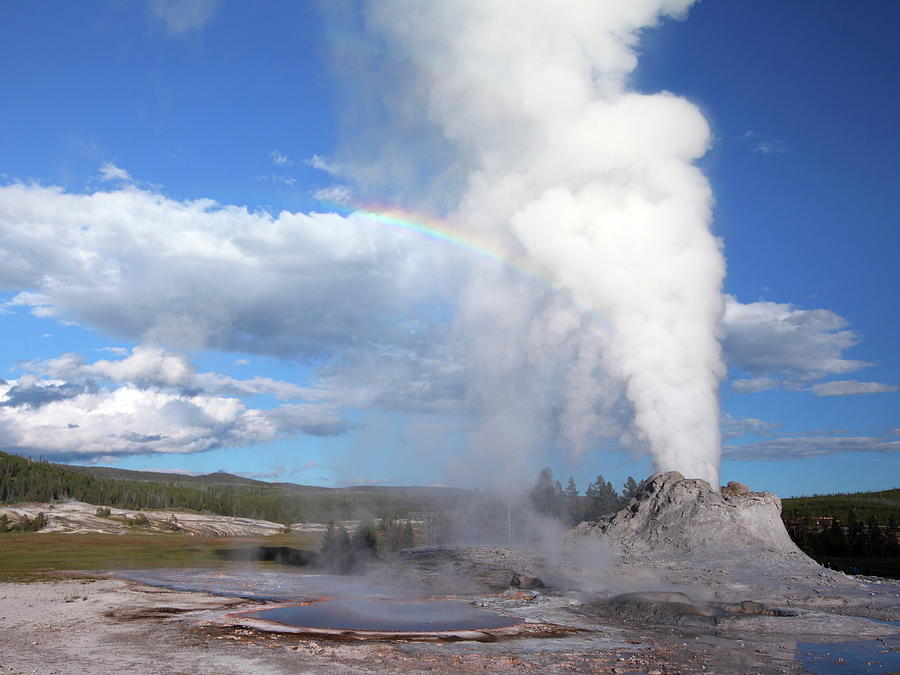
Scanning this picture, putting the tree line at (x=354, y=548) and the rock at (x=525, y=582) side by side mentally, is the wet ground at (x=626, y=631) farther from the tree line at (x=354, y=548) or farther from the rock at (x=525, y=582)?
the tree line at (x=354, y=548)

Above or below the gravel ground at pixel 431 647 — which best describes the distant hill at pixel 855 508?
above

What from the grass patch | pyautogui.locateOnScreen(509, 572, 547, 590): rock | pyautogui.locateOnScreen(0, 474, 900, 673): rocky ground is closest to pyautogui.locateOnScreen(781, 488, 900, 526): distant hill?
pyautogui.locateOnScreen(0, 474, 900, 673): rocky ground

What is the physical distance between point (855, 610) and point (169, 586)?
3190 centimetres

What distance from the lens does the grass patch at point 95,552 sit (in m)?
51.4

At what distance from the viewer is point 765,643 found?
1975 centimetres

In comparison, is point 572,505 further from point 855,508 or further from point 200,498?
point 200,498

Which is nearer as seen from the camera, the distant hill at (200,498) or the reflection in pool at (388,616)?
the reflection in pool at (388,616)

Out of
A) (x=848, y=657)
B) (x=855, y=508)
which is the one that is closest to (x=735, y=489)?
(x=848, y=657)

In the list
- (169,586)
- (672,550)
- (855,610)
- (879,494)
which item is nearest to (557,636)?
(855,610)

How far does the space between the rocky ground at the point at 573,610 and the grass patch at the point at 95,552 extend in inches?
393

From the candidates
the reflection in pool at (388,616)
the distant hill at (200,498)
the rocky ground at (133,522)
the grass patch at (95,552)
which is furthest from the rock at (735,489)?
the rocky ground at (133,522)

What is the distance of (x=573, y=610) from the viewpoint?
26.2 meters

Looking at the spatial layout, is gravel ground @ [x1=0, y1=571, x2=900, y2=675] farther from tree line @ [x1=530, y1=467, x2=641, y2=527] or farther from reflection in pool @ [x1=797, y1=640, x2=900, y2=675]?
tree line @ [x1=530, y1=467, x2=641, y2=527]

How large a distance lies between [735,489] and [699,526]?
20.4 feet
